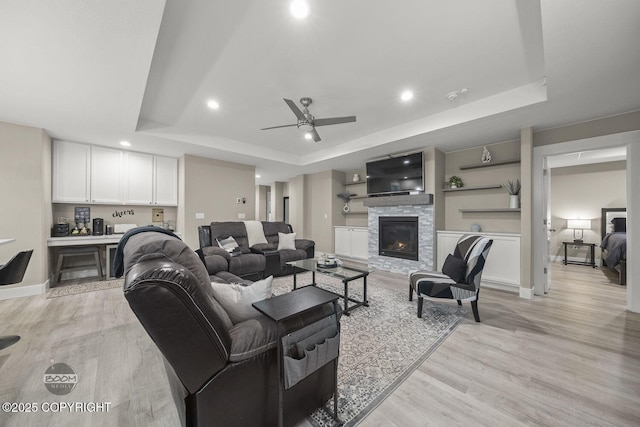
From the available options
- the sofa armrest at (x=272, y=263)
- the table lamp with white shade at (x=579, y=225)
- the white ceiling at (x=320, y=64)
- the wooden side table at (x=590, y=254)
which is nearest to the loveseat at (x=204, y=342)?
the white ceiling at (x=320, y=64)

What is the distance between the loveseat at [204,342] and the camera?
35.2 inches

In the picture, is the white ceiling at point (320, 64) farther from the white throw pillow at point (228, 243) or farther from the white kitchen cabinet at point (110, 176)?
the white throw pillow at point (228, 243)

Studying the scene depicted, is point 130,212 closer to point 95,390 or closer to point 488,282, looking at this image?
point 95,390

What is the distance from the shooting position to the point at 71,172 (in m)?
4.14

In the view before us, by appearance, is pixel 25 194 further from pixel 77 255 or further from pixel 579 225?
pixel 579 225

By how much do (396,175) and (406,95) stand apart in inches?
79.5

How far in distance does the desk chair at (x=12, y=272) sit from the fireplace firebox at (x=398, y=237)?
17.0 feet

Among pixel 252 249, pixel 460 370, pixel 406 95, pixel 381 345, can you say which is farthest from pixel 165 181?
pixel 460 370

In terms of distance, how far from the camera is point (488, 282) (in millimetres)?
3957

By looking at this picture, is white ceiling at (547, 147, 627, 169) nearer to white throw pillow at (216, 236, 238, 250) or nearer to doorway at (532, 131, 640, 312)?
doorway at (532, 131, 640, 312)

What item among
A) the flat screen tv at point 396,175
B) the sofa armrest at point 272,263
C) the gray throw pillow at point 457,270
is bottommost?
the sofa armrest at point 272,263

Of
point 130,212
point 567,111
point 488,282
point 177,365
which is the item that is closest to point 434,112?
point 567,111

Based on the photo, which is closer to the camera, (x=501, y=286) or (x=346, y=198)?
(x=501, y=286)

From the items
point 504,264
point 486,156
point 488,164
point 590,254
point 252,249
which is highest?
point 486,156
